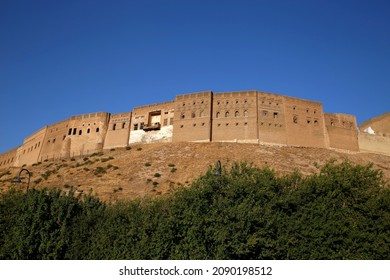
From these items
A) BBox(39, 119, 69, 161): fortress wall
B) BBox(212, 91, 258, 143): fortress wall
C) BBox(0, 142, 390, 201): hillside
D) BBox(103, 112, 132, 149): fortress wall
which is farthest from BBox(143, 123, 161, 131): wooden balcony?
BBox(39, 119, 69, 161): fortress wall

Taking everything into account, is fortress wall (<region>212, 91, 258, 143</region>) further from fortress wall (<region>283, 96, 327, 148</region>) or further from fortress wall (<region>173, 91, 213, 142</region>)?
fortress wall (<region>283, 96, 327, 148</region>)

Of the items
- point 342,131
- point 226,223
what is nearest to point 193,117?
point 342,131

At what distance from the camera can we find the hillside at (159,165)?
38.6 meters

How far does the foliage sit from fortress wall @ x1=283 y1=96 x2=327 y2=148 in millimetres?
30617

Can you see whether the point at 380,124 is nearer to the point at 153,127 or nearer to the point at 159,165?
Result: the point at 153,127

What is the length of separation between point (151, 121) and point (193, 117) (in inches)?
269

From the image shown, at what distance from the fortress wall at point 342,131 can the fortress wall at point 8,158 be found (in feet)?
174

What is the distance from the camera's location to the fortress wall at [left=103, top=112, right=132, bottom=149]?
54.8 m

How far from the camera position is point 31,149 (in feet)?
217

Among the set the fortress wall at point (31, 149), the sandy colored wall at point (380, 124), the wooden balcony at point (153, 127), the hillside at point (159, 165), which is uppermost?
the sandy colored wall at point (380, 124)

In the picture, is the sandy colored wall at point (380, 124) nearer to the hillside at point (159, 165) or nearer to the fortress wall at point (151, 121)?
the hillside at point (159, 165)

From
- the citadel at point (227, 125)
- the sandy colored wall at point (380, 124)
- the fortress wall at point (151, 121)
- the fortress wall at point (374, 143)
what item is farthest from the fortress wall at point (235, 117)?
the sandy colored wall at point (380, 124)
